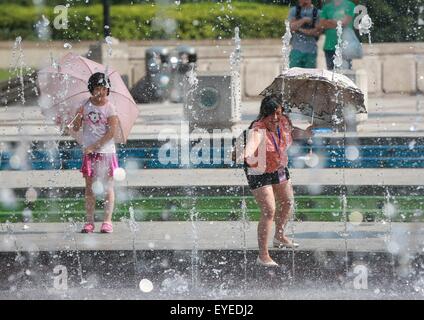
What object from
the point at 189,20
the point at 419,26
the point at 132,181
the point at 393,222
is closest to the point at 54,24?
the point at 189,20

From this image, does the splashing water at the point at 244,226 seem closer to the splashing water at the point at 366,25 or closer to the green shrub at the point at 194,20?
the splashing water at the point at 366,25

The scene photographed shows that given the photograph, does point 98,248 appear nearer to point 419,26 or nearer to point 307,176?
point 307,176

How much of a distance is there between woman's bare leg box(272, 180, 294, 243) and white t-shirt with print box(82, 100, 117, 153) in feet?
5.33

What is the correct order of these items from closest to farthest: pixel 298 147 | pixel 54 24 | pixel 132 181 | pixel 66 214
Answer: pixel 66 214 < pixel 132 181 < pixel 298 147 < pixel 54 24

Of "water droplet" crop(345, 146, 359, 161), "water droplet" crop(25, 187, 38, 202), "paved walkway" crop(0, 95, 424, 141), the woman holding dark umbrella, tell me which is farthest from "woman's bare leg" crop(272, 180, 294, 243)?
"paved walkway" crop(0, 95, 424, 141)

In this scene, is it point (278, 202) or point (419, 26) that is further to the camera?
point (419, 26)

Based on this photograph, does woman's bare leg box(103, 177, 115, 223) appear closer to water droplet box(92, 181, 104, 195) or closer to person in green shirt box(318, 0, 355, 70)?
Answer: water droplet box(92, 181, 104, 195)

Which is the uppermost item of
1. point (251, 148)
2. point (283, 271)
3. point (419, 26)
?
point (419, 26)

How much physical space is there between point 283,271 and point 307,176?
A: 4.30 metres

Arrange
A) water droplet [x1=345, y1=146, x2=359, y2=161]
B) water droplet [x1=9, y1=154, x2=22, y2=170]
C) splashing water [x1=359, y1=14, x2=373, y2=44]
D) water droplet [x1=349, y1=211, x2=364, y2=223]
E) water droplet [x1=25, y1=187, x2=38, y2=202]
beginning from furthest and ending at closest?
1. splashing water [x1=359, y1=14, x2=373, y2=44]
2. water droplet [x1=345, y1=146, x2=359, y2=161]
3. water droplet [x1=9, y1=154, x2=22, y2=170]
4. water droplet [x1=25, y1=187, x2=38, y2=202]
5. water droplet [x1=349, y1=211, x2=364, y2=223]

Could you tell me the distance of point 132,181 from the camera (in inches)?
499

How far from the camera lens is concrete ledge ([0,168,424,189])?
12.4 metres

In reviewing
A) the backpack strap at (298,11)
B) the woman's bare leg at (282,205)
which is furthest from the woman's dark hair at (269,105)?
the backpack strap at (298,11)

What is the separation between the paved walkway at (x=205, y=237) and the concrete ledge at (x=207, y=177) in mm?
1916
